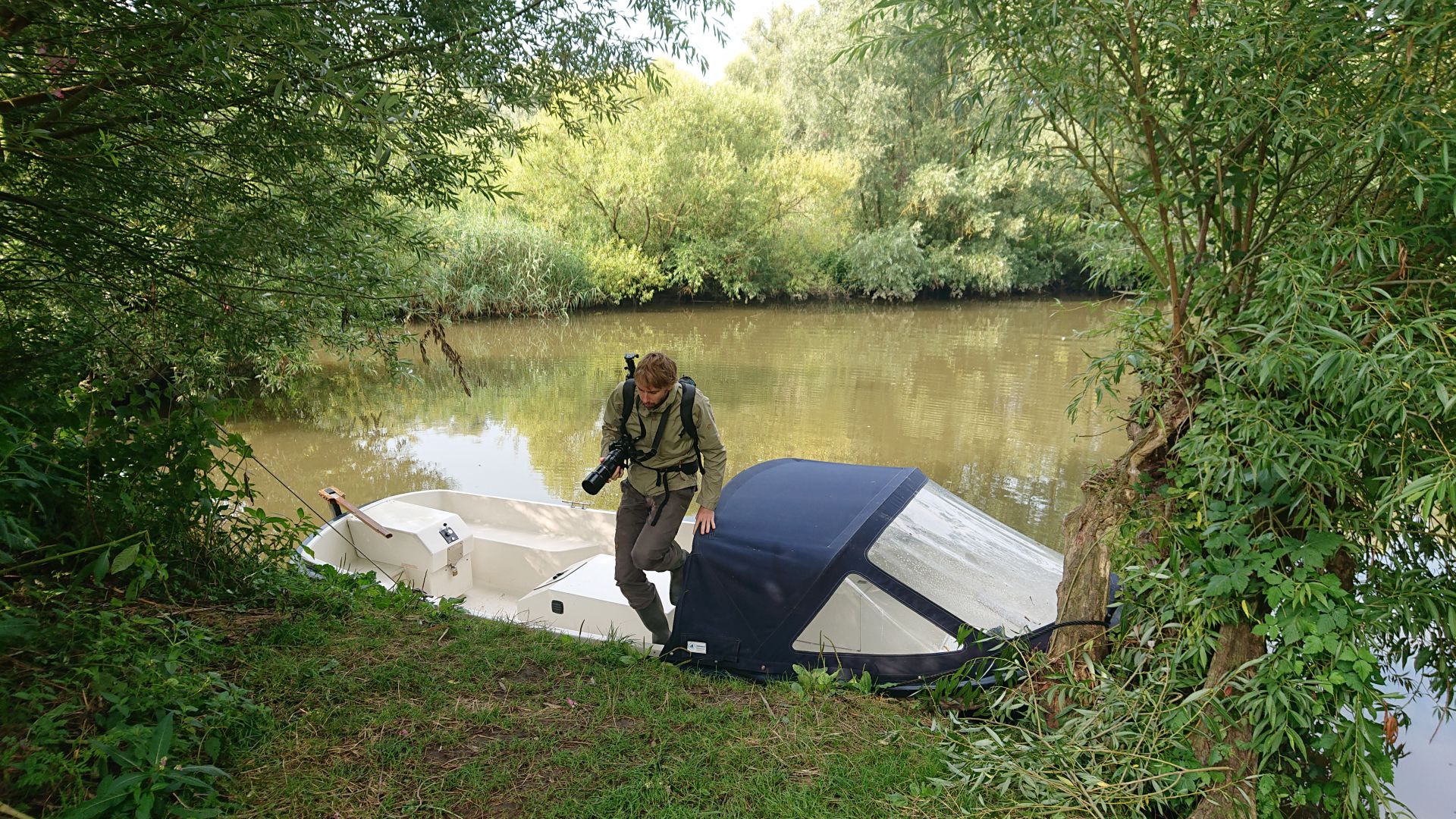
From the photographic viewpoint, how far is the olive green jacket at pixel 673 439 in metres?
4.21

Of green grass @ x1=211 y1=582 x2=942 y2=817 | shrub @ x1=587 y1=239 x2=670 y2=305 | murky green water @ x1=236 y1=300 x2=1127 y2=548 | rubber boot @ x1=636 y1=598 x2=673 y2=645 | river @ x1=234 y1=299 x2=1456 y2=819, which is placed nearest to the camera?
green grass @ x1=211 y1=582 x2=942 y2=817

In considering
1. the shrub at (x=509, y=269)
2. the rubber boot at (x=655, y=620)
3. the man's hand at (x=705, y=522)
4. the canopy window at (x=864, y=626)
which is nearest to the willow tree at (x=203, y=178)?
the man's hand at (x=705, y=522)

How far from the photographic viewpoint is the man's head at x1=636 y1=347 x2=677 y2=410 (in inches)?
160

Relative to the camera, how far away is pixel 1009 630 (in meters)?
3.76

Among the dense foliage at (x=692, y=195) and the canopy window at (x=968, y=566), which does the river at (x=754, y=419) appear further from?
the dense foliage at (x=692, y=195)

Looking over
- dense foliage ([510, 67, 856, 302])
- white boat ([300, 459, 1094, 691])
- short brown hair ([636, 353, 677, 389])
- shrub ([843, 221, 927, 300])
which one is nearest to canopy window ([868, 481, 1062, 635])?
white boat ([300, 459, 1094, 691])

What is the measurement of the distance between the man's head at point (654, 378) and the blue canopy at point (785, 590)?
2.40ft

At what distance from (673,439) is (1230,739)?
274 cm

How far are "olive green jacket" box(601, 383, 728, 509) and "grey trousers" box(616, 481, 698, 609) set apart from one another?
0.08m

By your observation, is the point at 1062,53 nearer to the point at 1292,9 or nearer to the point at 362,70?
the point at 1292,9

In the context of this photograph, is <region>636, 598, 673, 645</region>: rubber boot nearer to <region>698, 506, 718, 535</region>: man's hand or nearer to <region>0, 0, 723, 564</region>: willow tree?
<region>698, 506, 718, 535</region>: man's hand

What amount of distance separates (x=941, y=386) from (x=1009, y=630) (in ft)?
34.7

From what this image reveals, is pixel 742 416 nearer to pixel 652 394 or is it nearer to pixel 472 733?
pixel 652 394

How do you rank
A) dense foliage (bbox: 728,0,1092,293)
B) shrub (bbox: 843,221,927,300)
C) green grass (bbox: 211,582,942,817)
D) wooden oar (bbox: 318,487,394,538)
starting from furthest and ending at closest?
shrub (bbox: 843,221,927,300) → dense foliage (bbox: 728,0,1092,293) → wooden oar (bbox: 318,487,394,538) → green grass (bbox: 211,582,942,817)
